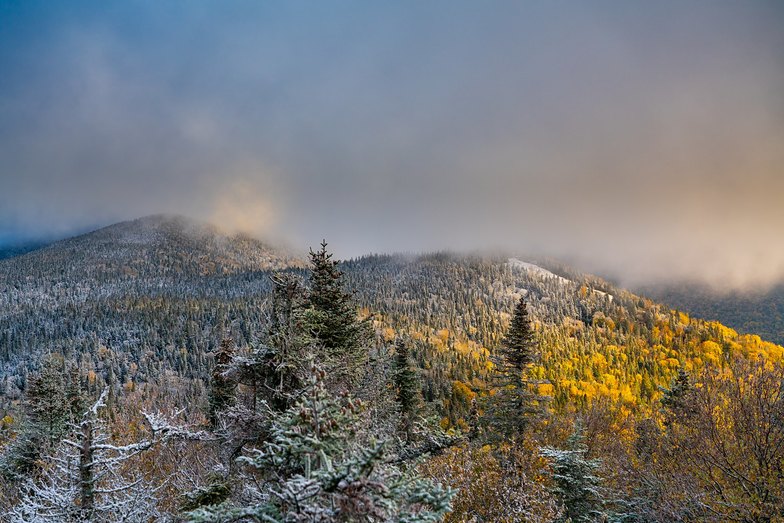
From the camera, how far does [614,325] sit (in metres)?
191

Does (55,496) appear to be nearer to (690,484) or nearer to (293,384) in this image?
(293,384)

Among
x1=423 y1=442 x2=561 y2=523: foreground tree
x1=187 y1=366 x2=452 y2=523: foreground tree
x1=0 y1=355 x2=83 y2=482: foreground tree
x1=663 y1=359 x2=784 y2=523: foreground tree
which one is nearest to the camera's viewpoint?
x1=187 y1=366 x2=452 y2=523: foreground tree

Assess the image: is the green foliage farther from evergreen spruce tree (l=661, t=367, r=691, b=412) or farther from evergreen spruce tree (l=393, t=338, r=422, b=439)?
evergreen spruce tree (l=393, t=338, r=422, b=439)

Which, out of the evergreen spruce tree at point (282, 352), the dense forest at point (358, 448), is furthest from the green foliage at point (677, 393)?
the evergreen spruce tree at point (282, 352)

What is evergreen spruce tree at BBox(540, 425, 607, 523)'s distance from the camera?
18.1 m

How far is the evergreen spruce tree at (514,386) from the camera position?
1079 inches

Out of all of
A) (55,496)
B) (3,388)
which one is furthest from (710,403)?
(3,388)

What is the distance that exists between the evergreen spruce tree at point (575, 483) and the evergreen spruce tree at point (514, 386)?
7337mm

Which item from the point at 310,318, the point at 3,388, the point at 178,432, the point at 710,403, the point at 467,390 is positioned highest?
the point at 310,318

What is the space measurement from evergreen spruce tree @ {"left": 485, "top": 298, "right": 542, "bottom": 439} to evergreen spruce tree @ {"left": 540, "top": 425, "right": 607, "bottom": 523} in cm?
734

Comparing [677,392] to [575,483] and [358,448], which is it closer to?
[575,483]

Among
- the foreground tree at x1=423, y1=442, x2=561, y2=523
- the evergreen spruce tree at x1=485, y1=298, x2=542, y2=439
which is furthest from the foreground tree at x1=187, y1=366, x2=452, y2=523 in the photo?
the evergreen spruce tree at x1=485, y1=298, x2=542, y2=439

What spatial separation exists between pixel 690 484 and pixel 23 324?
27272 cm

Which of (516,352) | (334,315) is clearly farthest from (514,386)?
(334,315)
